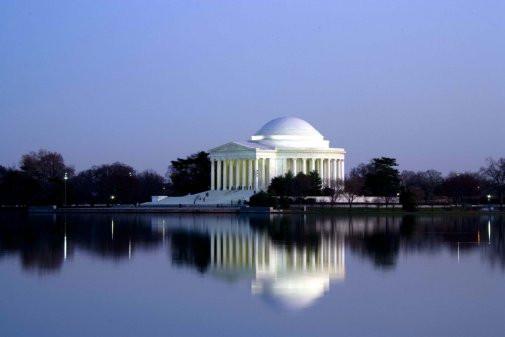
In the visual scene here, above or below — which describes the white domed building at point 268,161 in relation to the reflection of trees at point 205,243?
above

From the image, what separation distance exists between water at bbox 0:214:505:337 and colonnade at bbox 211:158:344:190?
263ft

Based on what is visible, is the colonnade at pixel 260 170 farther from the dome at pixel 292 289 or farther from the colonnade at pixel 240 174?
the dome at pixel 292 289

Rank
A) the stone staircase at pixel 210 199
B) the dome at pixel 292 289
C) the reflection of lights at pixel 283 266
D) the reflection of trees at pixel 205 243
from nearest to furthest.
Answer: the dome at pixel 292 289 → the reflection of lights at pixel 283 266 → the reflection of trees at pixel 205 243 → the stone staircase at pixel 210 199

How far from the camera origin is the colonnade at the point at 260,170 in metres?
122

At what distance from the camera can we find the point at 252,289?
23.6 metres

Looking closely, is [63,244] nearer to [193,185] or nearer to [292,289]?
[292,289]

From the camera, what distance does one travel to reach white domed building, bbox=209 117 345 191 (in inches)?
4791

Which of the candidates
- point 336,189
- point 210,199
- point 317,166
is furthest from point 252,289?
point 317,166

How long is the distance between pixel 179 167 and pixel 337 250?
310ft

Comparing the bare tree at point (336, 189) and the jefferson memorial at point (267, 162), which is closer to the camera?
the bare tree at point (336, 189)

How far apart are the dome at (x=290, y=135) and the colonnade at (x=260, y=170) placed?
318 cm

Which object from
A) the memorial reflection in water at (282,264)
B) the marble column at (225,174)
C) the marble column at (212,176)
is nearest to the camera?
the memorial reflection in water at (282,264)

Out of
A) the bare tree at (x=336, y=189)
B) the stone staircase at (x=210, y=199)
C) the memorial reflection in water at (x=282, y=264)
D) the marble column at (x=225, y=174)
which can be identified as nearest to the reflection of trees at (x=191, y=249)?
the memorial reflection in water at (x=282, y=264)

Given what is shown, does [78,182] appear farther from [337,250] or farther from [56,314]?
[56,314]
